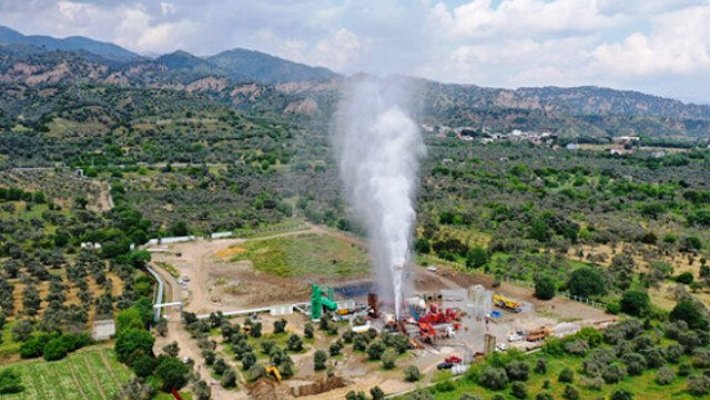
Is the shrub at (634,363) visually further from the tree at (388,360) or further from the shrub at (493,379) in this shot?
the tree at (388,360)

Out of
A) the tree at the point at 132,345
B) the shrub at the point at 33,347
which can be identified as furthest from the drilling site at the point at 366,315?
the shrub at the point at 33,347

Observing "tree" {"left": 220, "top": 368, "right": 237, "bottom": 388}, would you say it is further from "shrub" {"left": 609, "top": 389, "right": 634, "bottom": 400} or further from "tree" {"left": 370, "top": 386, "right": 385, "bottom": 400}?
"shrub" {"left": 609, "top": 389, "right": 634, "bottom": 400}

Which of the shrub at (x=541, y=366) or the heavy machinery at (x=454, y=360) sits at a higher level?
the shrub at (x=541, y=366)

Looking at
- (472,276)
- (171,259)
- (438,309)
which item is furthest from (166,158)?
(438,309)

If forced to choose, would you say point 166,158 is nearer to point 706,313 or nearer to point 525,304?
point 525,304

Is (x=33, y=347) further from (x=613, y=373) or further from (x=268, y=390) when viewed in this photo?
(x=613, y=373)

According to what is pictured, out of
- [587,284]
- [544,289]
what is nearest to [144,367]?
[544,289]

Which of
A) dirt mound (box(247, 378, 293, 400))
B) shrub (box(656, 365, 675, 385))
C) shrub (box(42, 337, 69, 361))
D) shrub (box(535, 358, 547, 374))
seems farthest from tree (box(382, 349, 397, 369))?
shrub (box(42, 337, 69, 361))
